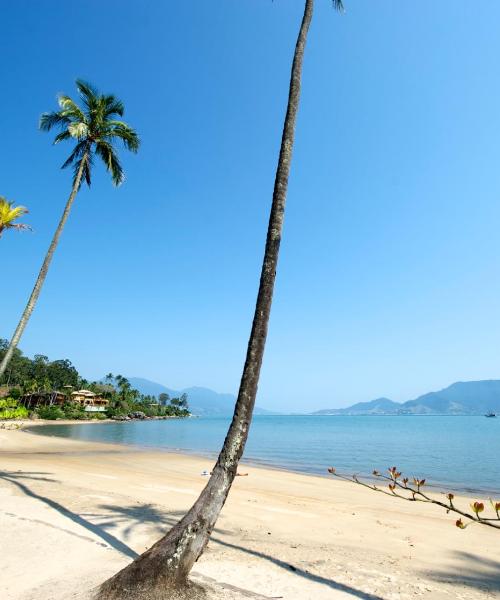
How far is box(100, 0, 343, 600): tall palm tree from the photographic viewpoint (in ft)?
14.2

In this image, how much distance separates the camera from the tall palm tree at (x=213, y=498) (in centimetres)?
434

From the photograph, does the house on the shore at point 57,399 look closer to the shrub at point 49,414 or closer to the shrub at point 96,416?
the shrub at point 96,416

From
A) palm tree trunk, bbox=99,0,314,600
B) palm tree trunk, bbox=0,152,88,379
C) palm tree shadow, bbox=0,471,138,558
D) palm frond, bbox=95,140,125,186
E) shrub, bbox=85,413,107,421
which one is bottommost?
shrub, bbox=85,413,107,421

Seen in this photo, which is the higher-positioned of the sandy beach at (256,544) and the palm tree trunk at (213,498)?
the palm tree trunk at (213,498)

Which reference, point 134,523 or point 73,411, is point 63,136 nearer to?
point 134,523

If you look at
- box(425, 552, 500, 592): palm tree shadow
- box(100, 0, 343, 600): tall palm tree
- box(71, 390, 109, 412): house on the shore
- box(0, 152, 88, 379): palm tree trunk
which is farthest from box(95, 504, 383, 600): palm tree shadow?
box(71, 390, 109, 412): house on the shore

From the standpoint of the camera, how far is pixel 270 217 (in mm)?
6277

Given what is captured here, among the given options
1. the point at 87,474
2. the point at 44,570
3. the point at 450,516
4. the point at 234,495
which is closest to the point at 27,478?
the point at 87,474

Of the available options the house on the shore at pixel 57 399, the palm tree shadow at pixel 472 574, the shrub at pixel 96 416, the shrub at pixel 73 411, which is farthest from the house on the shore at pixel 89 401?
the palm tree shadow at pixel 472 574

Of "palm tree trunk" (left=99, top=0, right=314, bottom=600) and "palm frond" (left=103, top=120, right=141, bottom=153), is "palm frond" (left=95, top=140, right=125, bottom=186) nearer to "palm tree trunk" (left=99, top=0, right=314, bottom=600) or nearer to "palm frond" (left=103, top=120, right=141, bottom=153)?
"palm frond" (left=103, top=120, right=141, bottom=153)

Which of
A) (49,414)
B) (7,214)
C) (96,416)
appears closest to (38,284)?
(7,214)

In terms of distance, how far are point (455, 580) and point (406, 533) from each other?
3.13 m

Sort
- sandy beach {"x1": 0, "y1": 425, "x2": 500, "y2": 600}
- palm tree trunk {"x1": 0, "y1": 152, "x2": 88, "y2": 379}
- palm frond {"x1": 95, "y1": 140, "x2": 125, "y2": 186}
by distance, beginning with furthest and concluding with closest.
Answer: palm frond {"x1": 95, "y1": 140, "x2": 125, "y2": 186}, palm tree trunk {"x1": 0, "y1": 152, "x2": 88, "y2": 379}, sandy beach {"x1": 0, "y1": 425, "x2": 500, "y2": 600}

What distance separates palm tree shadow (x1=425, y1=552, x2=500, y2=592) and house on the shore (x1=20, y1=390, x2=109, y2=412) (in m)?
94.3
